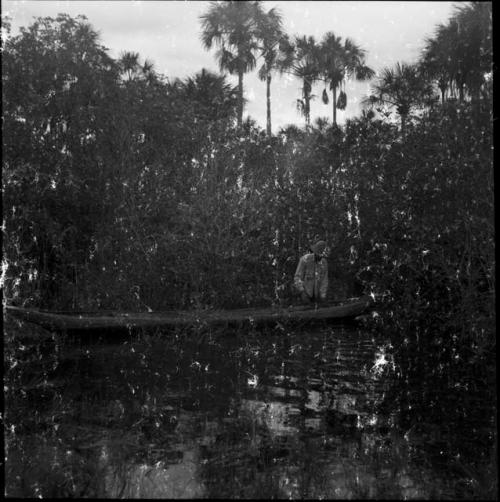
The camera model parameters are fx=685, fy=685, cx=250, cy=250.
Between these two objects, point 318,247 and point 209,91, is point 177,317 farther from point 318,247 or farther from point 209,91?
point 209,91

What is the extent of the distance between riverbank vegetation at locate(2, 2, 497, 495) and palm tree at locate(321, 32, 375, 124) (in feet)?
39.3

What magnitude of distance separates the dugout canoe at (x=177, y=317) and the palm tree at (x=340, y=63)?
21.6m

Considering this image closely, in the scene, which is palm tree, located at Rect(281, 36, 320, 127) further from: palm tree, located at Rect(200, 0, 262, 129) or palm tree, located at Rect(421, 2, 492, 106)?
palm tree, located at Rect(421, 2, 492, 106)

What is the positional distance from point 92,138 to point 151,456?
12941 mm

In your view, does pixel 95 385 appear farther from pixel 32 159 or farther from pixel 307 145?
pixel 307 145

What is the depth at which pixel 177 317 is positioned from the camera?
1373 centimetres

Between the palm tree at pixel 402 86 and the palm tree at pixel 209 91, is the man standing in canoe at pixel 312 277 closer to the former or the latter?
the palm tree at pixel 402 86

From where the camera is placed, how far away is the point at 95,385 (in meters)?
9.76

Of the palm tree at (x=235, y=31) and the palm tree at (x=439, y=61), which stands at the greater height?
the palm tree at (x=235, y=31)

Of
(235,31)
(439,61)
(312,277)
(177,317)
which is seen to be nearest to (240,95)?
(235,31)

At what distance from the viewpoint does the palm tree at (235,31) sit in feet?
111

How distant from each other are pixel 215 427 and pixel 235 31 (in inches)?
1151

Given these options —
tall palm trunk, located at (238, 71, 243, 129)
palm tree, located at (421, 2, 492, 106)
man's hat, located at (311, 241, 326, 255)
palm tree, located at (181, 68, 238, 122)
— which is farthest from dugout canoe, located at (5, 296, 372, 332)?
tall palm trunk, located at (238, 71, 243, 129)

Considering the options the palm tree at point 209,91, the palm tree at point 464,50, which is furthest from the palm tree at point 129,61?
the palm tree at point 464,50
